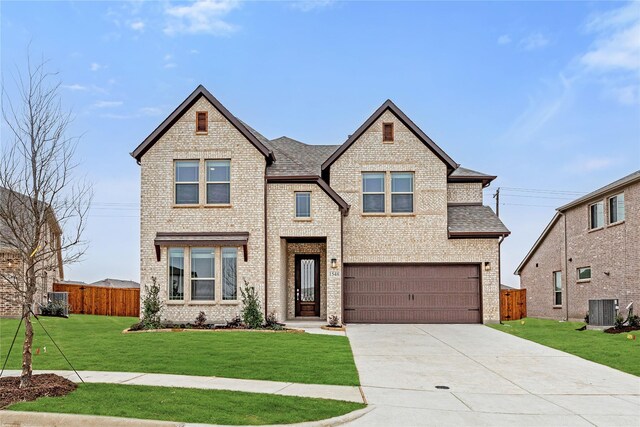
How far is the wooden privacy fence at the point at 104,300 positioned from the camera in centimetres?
3086

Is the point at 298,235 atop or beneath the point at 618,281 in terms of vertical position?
atop

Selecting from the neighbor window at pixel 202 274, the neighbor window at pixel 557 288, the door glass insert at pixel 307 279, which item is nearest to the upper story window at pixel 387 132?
the door glass insert at pixel 307 279

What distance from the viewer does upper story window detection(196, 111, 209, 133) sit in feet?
74.1

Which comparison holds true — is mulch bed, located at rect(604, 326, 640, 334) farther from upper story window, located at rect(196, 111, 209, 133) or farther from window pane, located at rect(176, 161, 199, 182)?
upper story window, located at rect(196, 111, 209, 133)

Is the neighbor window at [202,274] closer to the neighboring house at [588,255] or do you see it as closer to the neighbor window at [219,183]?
the neighbor window at [219,183]

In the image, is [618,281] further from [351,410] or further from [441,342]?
[351,410]

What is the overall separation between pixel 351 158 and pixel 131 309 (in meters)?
14.7

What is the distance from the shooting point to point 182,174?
22609 millimetres

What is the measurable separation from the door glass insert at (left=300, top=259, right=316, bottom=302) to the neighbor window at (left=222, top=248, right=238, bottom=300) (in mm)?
3695

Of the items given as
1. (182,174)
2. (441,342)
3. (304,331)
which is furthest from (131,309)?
(441,342)

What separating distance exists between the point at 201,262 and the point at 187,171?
11.3ft

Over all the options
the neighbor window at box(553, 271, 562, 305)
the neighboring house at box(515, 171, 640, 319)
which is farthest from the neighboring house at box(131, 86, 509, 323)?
the neighbor window at box(553, 271, 562, 305)

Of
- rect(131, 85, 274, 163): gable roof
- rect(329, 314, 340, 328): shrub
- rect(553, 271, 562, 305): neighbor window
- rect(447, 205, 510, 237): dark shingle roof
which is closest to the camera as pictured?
rect(329, 314, 340, 328): shrub

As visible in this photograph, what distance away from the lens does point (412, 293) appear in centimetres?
2381
